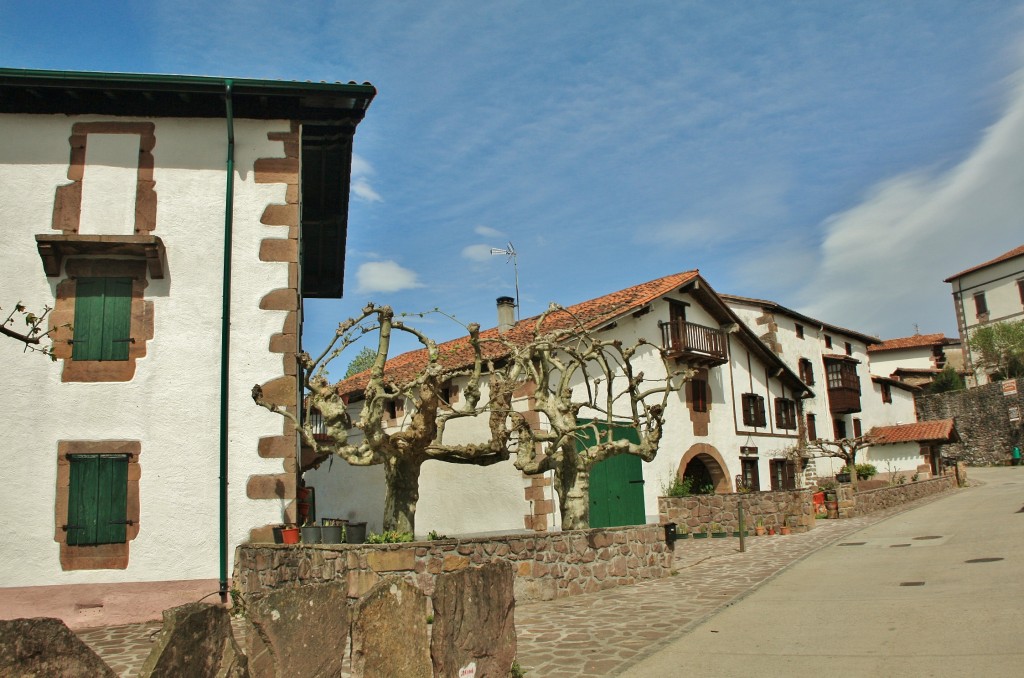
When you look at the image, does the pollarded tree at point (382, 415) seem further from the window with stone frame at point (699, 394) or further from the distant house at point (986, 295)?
the distant house at point (986, 295)

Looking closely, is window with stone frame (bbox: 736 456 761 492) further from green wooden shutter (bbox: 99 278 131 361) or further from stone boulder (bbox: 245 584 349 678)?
stone boulder (bbox: 245 584 349 678)

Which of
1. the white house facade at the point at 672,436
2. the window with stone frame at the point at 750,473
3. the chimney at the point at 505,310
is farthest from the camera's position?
the window with stone frame at the point at 750,473

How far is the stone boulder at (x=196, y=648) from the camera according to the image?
3525 millimetres

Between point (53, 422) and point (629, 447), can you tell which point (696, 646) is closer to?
point (629, 447)

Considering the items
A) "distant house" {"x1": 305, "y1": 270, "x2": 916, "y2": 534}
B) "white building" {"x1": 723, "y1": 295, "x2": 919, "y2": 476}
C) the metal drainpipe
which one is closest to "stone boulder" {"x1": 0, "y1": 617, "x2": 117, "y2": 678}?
the metal drainpipe

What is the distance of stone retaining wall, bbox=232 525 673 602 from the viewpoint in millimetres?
9648

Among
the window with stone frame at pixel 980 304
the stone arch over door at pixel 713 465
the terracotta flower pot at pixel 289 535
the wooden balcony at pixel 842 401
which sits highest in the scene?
the window with stone frame at pixel 980 304

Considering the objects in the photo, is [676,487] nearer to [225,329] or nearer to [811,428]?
[811,428]

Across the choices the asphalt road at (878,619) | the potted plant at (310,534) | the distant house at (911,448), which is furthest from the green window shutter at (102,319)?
the distant house at (911,448)

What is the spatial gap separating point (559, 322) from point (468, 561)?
11263mm

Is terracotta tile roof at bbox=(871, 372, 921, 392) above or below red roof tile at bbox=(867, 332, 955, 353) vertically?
below

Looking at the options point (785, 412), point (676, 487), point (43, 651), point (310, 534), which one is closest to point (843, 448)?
point (785, 412)

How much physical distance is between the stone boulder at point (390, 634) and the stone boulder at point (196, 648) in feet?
2.44

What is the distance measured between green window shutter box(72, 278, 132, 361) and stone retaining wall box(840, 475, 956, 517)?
18559 mm
